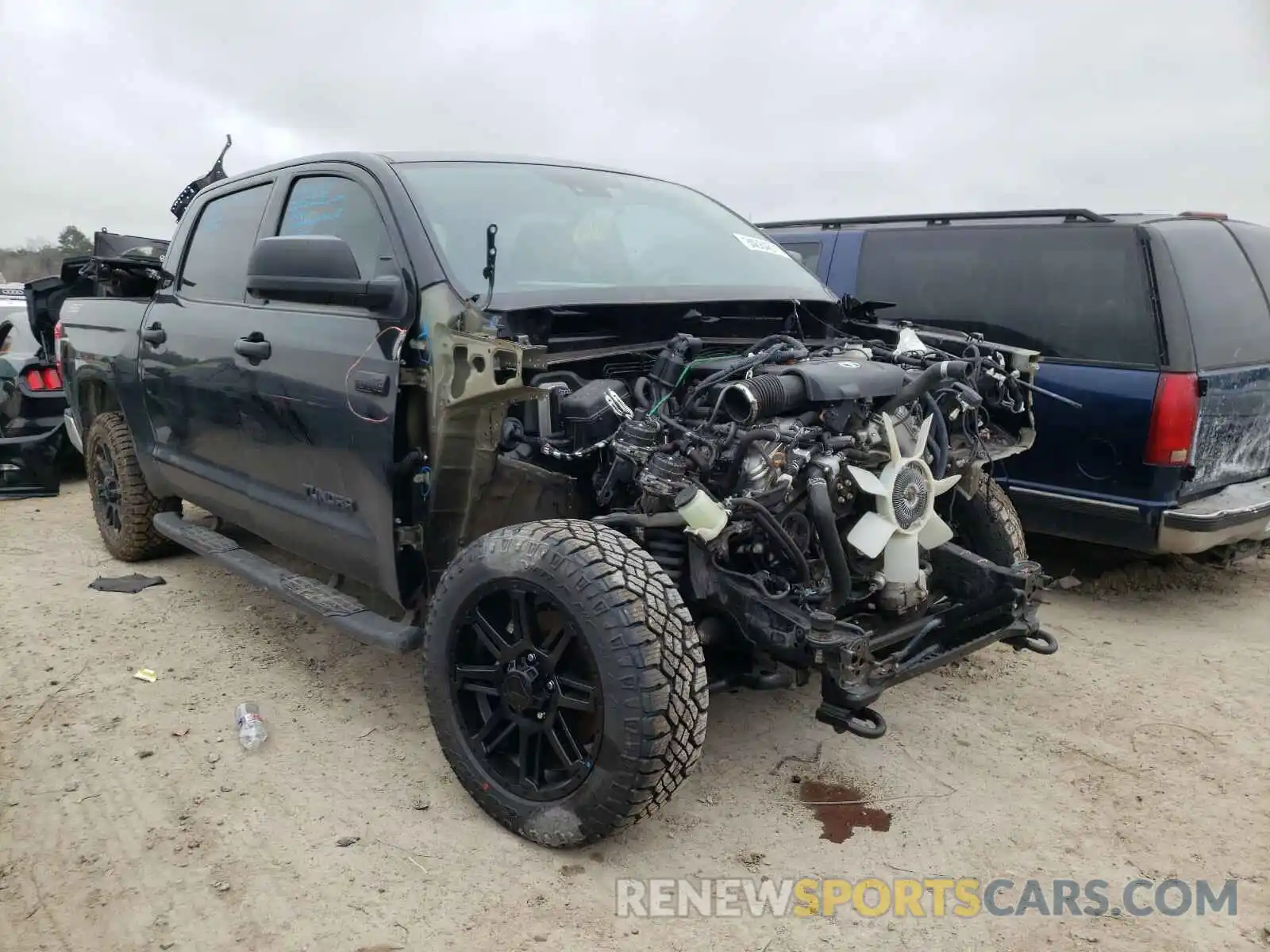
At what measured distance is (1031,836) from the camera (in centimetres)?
277

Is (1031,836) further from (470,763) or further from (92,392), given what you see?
(92,392)

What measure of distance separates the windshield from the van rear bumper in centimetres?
197

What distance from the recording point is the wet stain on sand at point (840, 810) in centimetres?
281

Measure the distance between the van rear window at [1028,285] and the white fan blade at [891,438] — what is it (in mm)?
2199

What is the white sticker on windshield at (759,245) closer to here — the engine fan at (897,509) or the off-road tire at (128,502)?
the engine fan at (897,509)

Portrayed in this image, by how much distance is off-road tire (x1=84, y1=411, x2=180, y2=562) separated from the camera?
5129 millimetres

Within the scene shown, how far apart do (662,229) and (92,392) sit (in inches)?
150

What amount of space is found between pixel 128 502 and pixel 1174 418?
5317mm

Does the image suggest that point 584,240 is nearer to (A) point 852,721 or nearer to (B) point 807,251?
(A) point 852,721

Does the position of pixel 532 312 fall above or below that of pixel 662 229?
below

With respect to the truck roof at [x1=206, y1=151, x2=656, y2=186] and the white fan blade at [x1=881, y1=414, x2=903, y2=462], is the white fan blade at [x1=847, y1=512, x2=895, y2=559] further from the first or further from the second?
the truck roof at [x1=206, y1=151, x2=656, y2=186]

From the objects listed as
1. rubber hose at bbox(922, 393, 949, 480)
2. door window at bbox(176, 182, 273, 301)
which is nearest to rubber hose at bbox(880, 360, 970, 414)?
rubber hose at bbox(922, 393, 949, 480)

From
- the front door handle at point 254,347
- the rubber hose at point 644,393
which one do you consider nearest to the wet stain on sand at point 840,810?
the rubber hose at point 644,393

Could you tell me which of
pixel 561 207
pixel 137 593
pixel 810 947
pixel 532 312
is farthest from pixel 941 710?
pixel 137 593
